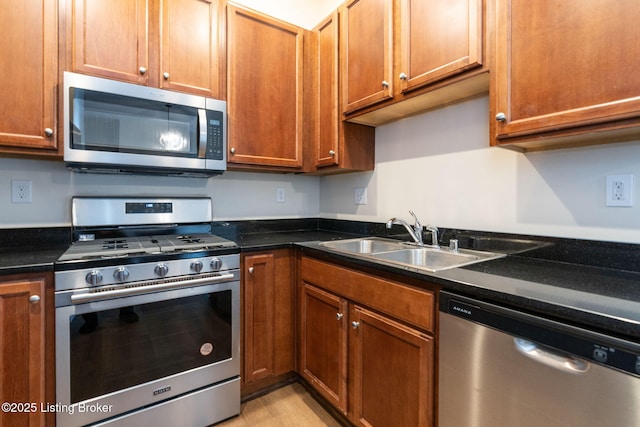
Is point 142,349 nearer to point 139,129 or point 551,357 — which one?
point 139,129

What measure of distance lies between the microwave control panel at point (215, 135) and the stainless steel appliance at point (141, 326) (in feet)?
1.68

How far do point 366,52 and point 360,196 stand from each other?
0.93 m

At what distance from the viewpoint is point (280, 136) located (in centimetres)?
215

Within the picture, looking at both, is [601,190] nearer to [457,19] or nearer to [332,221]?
[457,19]

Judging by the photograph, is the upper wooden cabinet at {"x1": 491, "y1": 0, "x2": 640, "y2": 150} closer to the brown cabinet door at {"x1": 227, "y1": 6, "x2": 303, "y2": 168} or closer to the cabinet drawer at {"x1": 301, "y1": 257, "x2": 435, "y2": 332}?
the cabinet drawer at {"x1": 301, "y1": 257, "x2": 435, "y2": 332}

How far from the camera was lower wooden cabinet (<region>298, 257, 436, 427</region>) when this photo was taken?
1165 millimetres

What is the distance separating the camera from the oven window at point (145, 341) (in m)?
1.35

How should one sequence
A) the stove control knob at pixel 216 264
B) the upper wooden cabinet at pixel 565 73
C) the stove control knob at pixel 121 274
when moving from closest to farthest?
the upper wooden cabinet at pixel 565 73, the stove control knob at pixel 121 274, the stove control knob at pixel 216 264

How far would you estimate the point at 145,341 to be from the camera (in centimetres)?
147

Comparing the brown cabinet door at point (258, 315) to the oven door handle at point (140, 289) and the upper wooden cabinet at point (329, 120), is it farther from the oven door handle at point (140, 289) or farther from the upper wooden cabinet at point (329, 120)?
the upper wooden cabinet at point (329, 120)

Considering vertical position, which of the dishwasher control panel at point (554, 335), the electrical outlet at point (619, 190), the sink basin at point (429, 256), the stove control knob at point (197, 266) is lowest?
the dishwasher control panel at point (554, 335)

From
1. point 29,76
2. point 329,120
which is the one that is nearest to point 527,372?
point 329,120

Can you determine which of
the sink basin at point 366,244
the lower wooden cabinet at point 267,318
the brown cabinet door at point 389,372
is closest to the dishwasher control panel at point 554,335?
the brown cabinet door at point 389,372

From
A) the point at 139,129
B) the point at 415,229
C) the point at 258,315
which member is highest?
the point at 139,129
